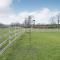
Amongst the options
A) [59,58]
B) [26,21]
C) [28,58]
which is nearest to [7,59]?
[28,58]

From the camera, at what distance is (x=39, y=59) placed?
7.35 metres

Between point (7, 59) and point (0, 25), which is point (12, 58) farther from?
point (0, 25)

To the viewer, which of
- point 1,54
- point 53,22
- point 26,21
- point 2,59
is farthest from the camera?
point 53,22

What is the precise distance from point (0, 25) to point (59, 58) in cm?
399

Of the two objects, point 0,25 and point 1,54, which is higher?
point 0,25

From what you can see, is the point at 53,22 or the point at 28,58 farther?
the point at 53,22

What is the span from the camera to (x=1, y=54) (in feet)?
27.1

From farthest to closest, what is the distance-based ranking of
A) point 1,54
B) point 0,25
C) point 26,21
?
point 26,21 < point 0,25 < point 1,54

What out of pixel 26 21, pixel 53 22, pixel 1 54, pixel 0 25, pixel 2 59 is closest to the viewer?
pixel 2 59

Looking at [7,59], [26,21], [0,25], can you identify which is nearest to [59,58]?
[7,59]

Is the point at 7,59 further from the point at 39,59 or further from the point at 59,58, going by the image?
the point at 59,58

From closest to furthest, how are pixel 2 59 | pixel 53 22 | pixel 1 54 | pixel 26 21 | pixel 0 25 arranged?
pixel 2 59, pixel 1 54, pixel 0 25, pixel 26 21, pixel 53 22

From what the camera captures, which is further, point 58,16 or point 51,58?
point 58,16

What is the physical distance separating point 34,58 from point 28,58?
275mm
